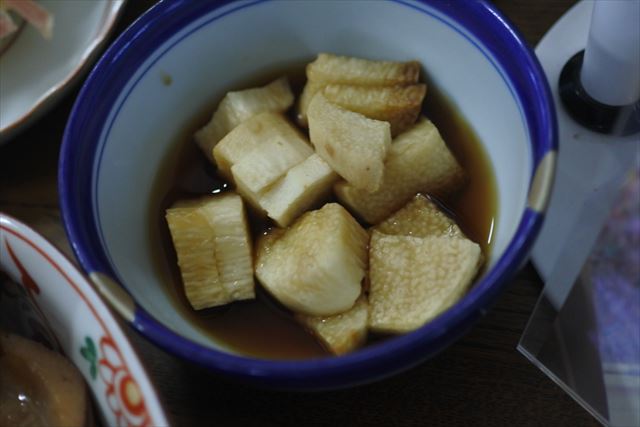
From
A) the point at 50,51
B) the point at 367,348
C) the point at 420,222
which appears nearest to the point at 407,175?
the point at 420,222

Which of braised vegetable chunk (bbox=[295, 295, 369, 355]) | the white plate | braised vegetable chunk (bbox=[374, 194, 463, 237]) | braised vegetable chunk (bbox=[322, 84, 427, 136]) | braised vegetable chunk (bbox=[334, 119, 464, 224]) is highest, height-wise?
the white plate

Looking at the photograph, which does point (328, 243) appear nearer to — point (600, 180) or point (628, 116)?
point (600, 180)

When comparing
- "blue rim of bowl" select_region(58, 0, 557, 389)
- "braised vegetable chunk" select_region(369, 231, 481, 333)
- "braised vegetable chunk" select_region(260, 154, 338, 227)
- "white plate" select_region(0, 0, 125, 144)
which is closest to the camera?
"blue rim of bowl" select_region(58, 0, 557, 389)

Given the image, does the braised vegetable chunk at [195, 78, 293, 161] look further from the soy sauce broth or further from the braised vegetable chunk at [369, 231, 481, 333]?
the braised vegetable chunk at [369, 231, 481, 333]

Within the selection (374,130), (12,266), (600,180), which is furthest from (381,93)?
(12,266)

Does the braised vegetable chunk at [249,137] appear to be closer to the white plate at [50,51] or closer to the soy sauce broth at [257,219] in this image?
the soy sauce broth at [257,219]

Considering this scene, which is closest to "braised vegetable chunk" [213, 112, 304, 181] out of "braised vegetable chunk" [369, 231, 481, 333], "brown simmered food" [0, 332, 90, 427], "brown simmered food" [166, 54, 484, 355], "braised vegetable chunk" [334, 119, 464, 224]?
"brown simmered food" [166, 54, 484, 355]

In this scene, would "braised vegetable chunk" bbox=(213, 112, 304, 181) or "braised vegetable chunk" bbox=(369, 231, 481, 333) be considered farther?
"braised vegetable chunk" bbox=(213, 112, 304, 181)
